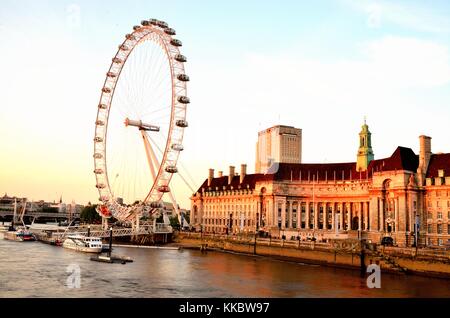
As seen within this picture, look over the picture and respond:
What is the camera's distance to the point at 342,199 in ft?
376

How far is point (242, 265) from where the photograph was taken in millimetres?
68250

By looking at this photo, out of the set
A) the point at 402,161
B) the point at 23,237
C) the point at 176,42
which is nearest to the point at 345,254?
the point at 402,161

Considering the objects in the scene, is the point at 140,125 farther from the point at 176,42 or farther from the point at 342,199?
the point at 342,199

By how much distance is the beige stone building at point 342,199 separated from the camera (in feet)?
294

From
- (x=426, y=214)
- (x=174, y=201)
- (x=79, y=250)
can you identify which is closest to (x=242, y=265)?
(x=79, y=250)

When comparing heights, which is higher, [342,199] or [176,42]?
[176,42]

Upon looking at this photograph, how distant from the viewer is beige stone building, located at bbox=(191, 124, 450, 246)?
8956cm

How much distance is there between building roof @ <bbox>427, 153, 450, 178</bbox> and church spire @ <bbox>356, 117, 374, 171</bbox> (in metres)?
23.7

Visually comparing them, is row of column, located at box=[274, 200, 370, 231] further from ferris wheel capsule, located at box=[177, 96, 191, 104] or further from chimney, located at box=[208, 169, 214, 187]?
ferris wheel capsule, located at box=[177, 96, 191, 104]

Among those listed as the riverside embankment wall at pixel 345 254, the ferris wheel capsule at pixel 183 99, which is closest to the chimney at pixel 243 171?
the riverside embankment wall at pixel 345 254

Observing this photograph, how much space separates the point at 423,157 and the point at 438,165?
2901mm

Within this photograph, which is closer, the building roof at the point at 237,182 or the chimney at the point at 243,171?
the building roof at the point at 237,182

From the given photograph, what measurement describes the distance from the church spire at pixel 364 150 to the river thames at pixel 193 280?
52585 mm

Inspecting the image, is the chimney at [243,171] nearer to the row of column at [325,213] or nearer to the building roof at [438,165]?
the row of column at [325,213]
